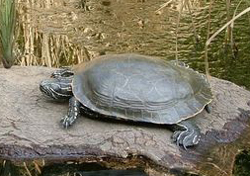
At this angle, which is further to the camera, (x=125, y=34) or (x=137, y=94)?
(x=125, y=34)

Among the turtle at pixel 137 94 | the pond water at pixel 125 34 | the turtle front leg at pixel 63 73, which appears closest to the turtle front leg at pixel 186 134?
the turtle at pixel 137 94

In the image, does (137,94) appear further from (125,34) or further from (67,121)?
(125,34)

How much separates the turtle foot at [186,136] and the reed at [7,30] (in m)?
1.62

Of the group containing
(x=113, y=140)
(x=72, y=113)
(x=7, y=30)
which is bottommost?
(x=113, y=140)

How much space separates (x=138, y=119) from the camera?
3916 mm

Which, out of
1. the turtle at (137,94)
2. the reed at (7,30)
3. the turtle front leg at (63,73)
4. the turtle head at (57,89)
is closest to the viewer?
the turtle at (137,94)

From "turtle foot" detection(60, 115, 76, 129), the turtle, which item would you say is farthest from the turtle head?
"turtle foot" detection(60, 115, 76, 129)

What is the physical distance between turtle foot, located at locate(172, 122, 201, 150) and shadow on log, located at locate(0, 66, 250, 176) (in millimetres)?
38

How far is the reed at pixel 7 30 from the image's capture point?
475 cm

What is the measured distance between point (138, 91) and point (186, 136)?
0.41 meters

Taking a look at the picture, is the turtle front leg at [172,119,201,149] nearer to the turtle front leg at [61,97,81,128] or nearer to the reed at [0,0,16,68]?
the turtle front leg at [61,97,81,128]

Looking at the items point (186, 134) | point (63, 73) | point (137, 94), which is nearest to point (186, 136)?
point (186, 134)

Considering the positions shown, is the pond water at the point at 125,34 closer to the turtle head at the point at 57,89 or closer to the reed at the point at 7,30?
the reed at the point at 7,30

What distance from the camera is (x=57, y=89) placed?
4.12 m
